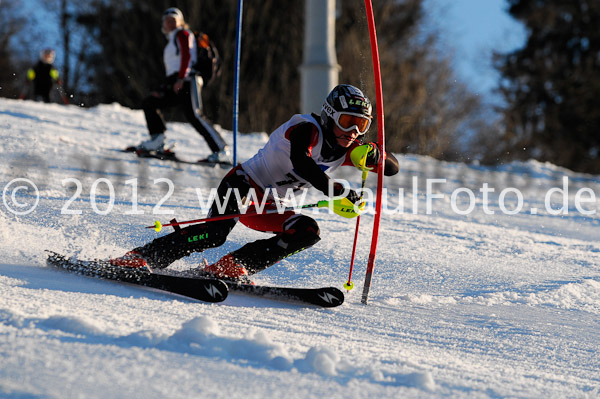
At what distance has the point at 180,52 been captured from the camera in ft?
26.2

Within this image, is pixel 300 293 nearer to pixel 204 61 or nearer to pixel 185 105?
pixel 185 105

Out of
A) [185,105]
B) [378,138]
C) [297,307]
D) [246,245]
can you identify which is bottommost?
[297,307]

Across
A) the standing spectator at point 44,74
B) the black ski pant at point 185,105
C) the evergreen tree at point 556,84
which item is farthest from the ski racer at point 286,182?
the evergreen tree at point 556,84

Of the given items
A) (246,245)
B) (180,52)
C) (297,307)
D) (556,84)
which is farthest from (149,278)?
(556,84)

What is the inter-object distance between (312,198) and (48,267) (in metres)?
4.16

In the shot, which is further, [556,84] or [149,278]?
[556,84]

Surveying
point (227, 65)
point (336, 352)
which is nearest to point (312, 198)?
point (336, 352)

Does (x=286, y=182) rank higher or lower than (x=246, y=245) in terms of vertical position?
higher

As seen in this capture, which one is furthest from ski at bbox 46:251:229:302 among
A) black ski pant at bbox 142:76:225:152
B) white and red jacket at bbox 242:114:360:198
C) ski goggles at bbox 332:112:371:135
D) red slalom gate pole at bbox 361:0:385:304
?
black ski pant at bbox 142:76:225:152

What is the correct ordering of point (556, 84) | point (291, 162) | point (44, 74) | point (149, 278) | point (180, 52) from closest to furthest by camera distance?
point (149, 278)
point (291, 162)
point (180, 52)
point (44, 74)
point (556, 84)

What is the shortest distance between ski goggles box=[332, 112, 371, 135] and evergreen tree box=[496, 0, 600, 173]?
22.5 m

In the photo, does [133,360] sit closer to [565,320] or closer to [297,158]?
[297,158]

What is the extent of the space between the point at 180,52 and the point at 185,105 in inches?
23.8

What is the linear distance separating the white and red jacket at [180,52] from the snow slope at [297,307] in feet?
3.97
